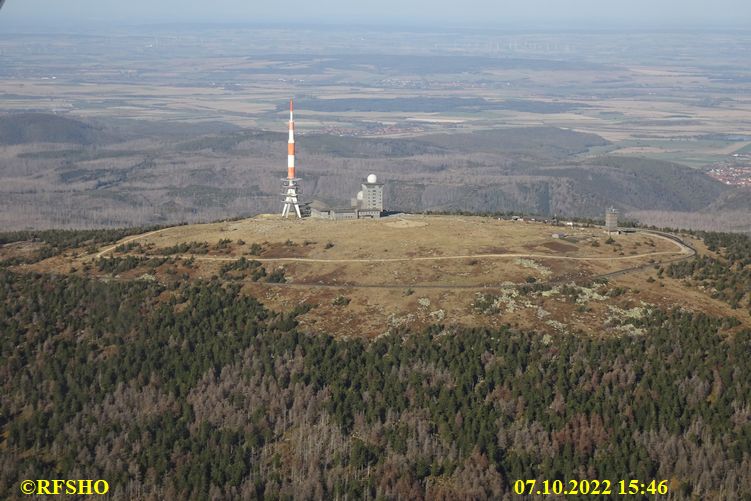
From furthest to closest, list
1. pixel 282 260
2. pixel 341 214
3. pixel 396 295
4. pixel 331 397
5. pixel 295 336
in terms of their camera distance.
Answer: pixel 341 214 < pixel 282 260 < pixel 396 295 < pixel 295 336 < pixel 331 397

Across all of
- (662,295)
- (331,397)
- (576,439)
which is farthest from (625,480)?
(662,295)

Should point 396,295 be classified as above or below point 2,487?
above

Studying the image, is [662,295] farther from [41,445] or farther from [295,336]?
[41,445]

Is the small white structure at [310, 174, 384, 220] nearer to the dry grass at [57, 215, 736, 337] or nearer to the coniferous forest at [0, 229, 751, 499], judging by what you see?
the dry grass at [57, 215, 736, 337]

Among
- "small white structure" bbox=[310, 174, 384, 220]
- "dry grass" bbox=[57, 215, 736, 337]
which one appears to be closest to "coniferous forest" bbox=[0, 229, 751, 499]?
"dry grass" bbox=[57, 215, 736, 337]

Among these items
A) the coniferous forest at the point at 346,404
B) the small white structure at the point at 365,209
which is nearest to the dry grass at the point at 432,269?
the coniferous forest at the point at 346,404

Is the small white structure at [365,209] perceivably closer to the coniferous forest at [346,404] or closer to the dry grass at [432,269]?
the dry grass at [432,269]

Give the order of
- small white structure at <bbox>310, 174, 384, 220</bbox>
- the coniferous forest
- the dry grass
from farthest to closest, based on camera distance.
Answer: small white structure at <bbox>310, 174, 384, 220</bbox> → the dry grass → the coniferous forest

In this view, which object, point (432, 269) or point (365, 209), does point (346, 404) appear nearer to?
point (432, 269)
